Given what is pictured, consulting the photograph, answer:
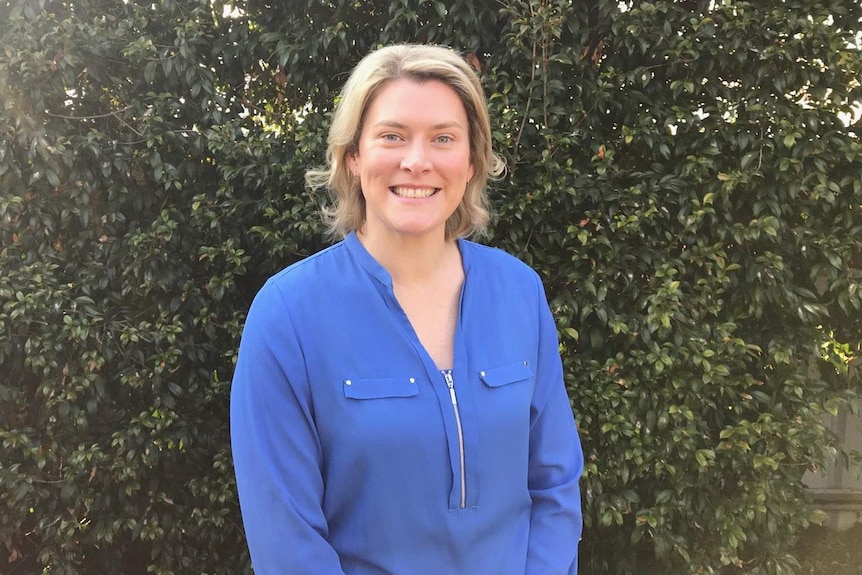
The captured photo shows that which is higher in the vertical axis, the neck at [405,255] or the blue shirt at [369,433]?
the neck at [405,255]

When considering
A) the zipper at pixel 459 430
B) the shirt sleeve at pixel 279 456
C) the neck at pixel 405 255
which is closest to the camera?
the shirt sleeve at pixel 279 456

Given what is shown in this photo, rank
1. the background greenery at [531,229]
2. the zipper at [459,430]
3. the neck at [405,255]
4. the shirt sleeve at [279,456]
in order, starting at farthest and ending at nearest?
the background greenery at [531,229]
the neck at [405,255]
the zipper at [459,430]
the shirt sleeve at [279,456]

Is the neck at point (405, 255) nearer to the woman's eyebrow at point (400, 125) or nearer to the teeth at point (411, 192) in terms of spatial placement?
the teeth at point (411, 192)

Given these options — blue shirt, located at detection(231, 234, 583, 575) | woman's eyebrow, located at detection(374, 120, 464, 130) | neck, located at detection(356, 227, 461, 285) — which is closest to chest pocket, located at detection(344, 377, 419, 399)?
blue shirt, located at detection(231, 234, 583, 575)

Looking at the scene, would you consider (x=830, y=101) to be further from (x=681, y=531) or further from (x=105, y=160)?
(x=105, y=160)

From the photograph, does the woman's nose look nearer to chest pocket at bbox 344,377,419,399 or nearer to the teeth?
the teeth

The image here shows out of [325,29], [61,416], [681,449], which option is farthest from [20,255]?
[681,449]

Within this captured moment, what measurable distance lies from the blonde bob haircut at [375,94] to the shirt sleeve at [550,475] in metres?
0.45

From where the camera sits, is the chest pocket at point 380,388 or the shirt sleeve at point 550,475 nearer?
the chest pocket at point 380,388

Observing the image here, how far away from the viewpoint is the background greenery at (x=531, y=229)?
118 inches

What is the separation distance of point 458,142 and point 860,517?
3858 mm

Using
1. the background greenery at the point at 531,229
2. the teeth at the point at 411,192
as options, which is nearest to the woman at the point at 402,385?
the teeth at the point at 411,192

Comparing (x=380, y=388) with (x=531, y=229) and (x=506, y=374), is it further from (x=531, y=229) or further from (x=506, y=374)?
(x=531, y=229)

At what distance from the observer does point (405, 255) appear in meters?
1.76
